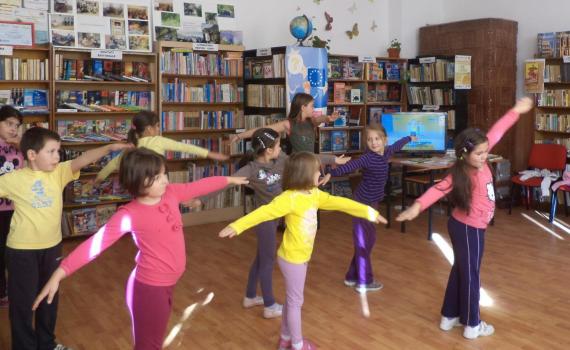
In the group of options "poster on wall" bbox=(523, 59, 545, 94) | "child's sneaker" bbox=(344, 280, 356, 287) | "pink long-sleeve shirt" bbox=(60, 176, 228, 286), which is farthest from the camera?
"poster on wall" bbox=(523, 59, 545, 94)

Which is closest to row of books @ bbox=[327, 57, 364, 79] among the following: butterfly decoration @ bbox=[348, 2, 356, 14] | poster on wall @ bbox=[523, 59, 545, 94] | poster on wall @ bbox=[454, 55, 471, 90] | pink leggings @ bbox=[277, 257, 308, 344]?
butterfly decoration @ bbox=[348, 2, 356, 14]

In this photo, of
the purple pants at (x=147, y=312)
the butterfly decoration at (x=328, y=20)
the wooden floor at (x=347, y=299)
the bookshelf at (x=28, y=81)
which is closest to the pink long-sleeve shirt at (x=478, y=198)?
the wooden floor at (x=347, y=299)

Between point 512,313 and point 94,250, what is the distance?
301cm

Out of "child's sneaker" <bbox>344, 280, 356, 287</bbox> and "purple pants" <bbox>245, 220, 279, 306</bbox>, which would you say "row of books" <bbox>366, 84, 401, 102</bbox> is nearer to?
"child's sneaker" <bbox>344, 280, 356, 287</bbox>

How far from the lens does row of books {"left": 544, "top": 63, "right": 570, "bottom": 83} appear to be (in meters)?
7.70

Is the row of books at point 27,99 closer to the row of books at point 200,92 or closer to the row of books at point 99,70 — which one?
the row of books at point 99,70

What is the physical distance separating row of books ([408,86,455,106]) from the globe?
2.08 m

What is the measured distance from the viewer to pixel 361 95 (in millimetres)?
8430

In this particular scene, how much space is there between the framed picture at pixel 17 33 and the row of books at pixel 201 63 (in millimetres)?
1420

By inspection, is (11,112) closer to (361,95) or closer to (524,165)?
(361,95)

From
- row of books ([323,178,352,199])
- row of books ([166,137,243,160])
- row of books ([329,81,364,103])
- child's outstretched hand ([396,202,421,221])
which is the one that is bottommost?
row of books ([323,178,352,199])

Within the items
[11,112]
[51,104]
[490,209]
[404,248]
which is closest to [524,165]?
[404,248]

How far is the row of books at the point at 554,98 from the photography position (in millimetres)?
7773

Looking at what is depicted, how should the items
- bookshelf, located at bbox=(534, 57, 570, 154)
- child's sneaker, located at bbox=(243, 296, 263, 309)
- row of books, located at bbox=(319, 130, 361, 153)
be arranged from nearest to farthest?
child's sneaker, located at bbox=(243, 296, 263, 309)
bookshelf, located at bbox=(534, 57, 570, 154)
row of books, located at bbox=(319, 130, 361, 153)
